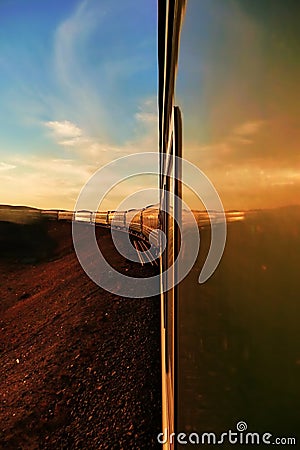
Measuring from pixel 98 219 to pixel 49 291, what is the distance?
1104cm

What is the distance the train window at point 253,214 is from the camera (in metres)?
0.36

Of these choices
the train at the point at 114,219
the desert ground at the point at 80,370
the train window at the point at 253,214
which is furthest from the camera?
the train at the point at 114,219

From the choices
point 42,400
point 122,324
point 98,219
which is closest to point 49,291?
point 122,324

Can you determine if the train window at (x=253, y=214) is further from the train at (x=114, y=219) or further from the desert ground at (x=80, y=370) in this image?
the train at (x=114, y=219)

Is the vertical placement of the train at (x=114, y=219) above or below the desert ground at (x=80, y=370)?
above

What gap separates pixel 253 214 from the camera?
1.58ft

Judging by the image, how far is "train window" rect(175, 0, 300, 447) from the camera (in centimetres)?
36

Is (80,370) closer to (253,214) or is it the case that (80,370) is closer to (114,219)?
(253,214)

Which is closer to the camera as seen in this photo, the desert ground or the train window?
the train window

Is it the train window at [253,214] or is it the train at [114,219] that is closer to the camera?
the train window at [253,214]

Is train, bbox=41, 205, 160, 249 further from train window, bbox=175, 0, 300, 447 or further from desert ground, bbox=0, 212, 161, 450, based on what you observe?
train window, bbox=175, 0, 300, 447

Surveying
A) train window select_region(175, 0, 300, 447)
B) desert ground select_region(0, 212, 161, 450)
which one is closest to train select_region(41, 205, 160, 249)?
desert ground select_region(0, 212, 161, 450)

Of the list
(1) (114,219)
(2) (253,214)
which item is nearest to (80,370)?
(2) (253,214)

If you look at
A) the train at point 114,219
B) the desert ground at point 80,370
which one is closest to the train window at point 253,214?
the desert ground at point 80,370
